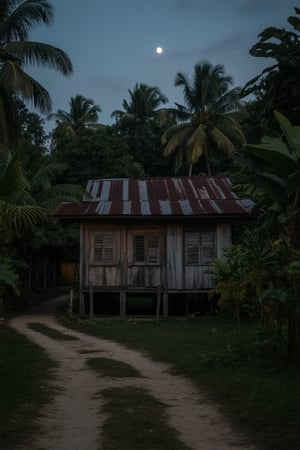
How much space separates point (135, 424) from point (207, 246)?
13.8m

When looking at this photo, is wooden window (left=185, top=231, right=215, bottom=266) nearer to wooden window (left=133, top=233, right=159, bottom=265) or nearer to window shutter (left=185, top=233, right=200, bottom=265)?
window shutter (left=185, top=233, right=200, bottom=265)

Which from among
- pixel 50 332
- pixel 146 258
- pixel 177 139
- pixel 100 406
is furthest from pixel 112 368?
pixel 177 139

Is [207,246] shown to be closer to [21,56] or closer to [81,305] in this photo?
[81,305]

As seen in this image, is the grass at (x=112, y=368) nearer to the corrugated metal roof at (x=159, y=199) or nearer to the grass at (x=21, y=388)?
Answer: the grass at (x=21, y=388)

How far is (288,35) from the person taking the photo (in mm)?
8914

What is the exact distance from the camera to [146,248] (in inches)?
758

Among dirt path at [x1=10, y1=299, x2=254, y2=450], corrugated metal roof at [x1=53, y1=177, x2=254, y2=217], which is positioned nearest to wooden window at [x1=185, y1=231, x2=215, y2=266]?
corrugated metal roof at [x1=53, y1=177, x2=254, y2=217]

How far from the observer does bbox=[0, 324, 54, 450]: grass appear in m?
5.55

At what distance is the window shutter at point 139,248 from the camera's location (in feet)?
63.2

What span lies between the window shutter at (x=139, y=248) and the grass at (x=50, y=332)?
4181 mm

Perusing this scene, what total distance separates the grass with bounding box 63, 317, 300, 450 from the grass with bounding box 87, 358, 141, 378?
79 cm

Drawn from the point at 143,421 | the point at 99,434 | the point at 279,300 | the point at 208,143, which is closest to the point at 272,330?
the point at 279,300

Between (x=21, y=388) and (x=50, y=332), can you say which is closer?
(x=21, y=388)

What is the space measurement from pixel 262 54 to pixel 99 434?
6.51 metres
